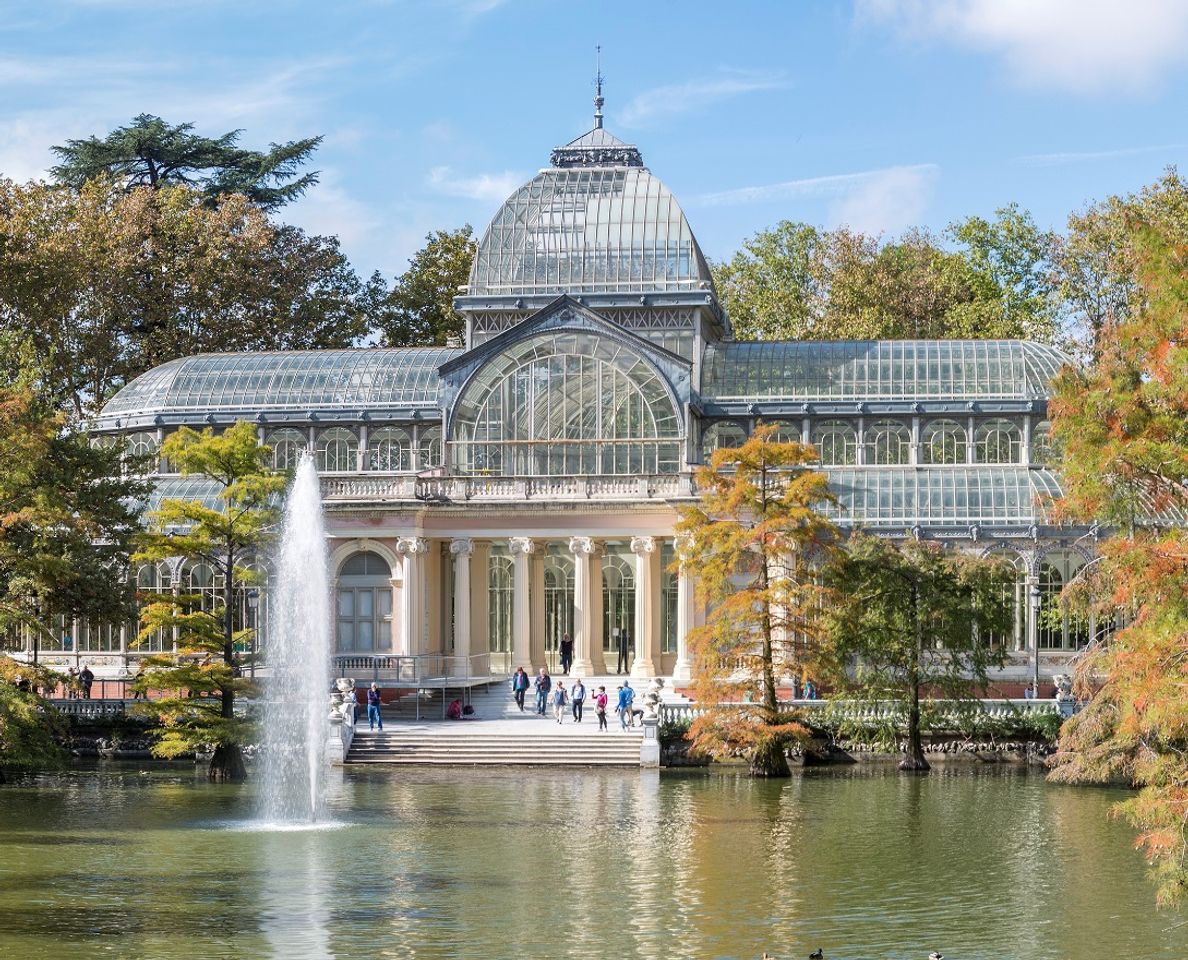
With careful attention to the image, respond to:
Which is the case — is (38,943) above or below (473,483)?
below

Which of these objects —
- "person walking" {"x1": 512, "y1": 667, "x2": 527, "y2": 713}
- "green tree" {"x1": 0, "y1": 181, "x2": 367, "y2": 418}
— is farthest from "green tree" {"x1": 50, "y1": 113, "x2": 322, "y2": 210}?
"person walking" {"x1": 512, "y1": 667, "x2": 527, "y2": 713}

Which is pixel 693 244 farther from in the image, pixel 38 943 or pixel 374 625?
pixel 38 943

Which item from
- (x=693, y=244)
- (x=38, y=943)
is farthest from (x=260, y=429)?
(x=38, y=943)

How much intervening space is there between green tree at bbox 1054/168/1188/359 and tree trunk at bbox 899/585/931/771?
26.9 metres

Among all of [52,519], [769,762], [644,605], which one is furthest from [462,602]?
[52,519]

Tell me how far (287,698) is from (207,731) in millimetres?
2348

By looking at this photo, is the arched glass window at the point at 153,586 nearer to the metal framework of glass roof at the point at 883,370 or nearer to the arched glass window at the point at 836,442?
the metal framework of glass roof at the point at 883,370

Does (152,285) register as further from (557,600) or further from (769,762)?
(769,762)

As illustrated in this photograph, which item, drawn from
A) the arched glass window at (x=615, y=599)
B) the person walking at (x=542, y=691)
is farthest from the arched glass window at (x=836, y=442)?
the person walking at (x=542, y=691)

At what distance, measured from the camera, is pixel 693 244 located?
7006 centimetres

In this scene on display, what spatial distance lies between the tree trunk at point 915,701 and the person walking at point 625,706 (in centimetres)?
848

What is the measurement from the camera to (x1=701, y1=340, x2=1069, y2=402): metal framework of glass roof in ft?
223

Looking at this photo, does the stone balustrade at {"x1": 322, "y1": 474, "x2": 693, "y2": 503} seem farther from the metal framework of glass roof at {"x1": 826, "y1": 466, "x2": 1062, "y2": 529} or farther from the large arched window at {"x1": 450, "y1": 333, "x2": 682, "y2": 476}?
the metal framework of glass roof at {"x1": 826, "y1": 466, "x2": 1062, "y2": 529}

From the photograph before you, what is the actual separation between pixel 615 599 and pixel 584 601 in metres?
3.01
